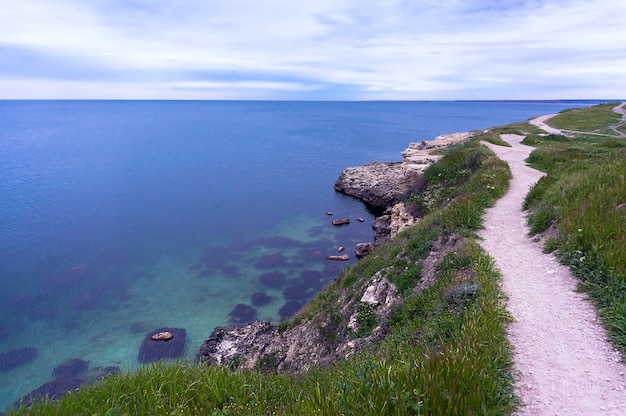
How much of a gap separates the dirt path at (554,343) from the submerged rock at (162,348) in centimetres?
2078

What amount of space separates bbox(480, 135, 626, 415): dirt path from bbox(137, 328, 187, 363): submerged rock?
68.2ft

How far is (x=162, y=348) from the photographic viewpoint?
2386cm

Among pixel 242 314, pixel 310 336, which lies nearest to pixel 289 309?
pixel 242 314

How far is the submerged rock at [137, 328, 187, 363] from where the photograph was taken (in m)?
23.1

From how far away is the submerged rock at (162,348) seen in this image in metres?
23.1

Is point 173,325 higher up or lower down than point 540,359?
lower down

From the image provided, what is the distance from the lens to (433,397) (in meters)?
5.32

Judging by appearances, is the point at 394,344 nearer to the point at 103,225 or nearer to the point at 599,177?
the point at 599,177

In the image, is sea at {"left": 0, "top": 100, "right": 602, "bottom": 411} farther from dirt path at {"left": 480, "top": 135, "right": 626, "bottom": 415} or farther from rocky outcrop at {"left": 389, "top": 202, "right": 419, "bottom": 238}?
dirt path at {"left": 480, "top": 135, "right": 626, "bottom": 415}

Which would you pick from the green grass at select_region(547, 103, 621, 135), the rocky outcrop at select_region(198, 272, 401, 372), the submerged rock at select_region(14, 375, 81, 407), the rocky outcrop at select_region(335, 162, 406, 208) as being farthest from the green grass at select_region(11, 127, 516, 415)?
the green grass at select_region(547, 103, 621, 135)

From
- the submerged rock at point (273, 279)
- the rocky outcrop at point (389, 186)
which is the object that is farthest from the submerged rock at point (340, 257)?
the submerged rock at point (273, 279)

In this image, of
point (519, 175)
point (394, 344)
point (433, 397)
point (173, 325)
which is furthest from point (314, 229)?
point (433, 397)

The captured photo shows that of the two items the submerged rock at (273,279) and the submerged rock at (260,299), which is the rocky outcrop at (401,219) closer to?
the submerged rock at (273,279)

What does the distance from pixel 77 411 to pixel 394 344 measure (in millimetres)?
7189
